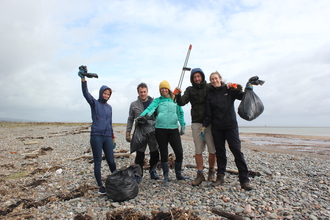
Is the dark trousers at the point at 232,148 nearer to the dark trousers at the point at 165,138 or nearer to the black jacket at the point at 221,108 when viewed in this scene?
the black jacket at the point at 221,108

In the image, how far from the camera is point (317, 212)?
3.53 meters

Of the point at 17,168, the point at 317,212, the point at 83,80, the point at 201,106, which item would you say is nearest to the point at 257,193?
the point at 317,212

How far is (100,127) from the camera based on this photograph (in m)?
4.72

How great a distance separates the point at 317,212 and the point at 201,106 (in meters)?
2.97

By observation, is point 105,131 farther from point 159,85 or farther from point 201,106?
point 201,106

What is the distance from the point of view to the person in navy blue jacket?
466cm

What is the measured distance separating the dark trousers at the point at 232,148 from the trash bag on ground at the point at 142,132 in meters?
1.55

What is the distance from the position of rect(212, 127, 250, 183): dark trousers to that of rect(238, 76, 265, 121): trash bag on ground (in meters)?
0.49

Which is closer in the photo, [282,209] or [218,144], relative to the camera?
[282,209]

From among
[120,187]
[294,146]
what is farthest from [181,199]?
[294,146]

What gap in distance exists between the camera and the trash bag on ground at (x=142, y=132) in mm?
5148

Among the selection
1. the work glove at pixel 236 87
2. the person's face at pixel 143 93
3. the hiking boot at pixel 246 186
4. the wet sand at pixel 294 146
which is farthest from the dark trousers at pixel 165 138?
the wet sand at pixel 294 146

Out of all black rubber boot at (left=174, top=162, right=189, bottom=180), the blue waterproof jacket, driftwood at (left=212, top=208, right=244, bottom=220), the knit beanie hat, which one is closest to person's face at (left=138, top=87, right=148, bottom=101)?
the knit beanie hat

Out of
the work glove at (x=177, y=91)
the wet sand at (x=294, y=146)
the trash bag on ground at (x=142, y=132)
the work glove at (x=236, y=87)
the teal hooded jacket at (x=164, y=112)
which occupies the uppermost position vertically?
the work glove at (x=236, y=87)
